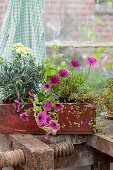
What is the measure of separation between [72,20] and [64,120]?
6.20 feet

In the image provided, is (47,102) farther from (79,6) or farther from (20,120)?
(79,6)

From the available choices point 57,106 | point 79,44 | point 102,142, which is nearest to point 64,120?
point 57,106

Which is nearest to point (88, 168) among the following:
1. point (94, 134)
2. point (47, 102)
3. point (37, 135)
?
point (94, 134)

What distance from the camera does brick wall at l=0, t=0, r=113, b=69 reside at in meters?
2.43

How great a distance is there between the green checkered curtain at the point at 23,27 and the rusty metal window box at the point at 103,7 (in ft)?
4.18

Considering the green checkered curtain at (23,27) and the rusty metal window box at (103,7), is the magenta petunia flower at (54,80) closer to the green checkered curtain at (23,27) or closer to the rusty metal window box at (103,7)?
the green checkered curtain at (23,27)

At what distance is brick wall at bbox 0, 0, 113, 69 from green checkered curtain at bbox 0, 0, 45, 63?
625 mm

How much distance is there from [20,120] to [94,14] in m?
2.07

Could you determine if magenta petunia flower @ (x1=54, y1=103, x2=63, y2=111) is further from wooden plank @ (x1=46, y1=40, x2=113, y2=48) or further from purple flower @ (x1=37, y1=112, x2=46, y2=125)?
wooden plank @ (x1=46, y1=40, x2=113, y2=48)

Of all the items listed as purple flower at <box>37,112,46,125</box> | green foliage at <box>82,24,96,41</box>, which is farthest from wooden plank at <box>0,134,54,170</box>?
green foliage at <box>82,24,96,41</box>

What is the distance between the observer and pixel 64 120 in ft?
4.18

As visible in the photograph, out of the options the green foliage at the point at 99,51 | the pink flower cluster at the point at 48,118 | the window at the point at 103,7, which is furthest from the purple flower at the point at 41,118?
the window at the point at 103,7

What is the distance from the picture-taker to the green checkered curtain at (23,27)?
5.51ft

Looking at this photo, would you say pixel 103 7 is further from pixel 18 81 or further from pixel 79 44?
pixel 18 81
